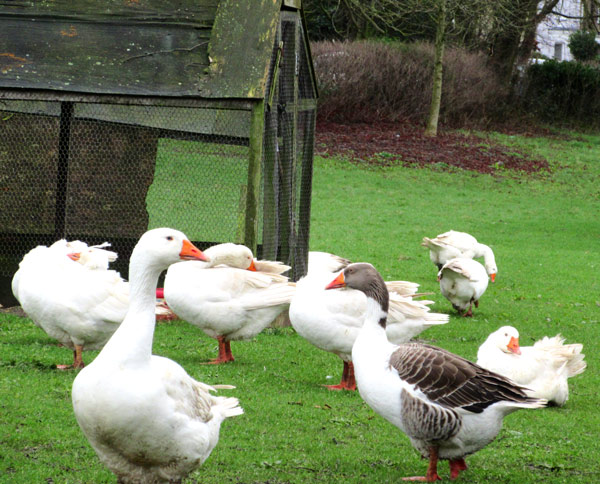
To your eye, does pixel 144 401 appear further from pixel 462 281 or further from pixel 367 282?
pixel 462 281

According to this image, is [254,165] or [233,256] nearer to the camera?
[254,165]

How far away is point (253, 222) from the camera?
8633 millimetres

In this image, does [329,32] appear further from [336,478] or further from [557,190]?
[336,478]

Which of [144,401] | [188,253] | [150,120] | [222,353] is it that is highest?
[150,120]

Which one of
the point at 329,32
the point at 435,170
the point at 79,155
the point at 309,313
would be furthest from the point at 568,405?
the point at 329,32

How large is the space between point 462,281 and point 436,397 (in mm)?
6316

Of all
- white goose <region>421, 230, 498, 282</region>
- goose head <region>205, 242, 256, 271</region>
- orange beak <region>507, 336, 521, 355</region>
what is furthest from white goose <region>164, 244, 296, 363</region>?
white goose <region>421, 230, 498, 282</region>

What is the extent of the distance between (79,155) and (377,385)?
7037 mm

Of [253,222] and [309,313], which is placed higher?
[253,222]

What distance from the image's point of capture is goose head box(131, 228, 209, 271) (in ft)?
15.1

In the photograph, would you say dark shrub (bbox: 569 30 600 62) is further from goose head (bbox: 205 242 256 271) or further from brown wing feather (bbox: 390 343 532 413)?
brown wing feather (bbox: 390 343 532 413)

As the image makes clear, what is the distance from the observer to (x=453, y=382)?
5.53m

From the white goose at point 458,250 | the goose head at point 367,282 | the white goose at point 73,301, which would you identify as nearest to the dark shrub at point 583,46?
the white goose at point 458,250

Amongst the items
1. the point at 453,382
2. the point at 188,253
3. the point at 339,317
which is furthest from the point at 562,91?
the point at 188,253
